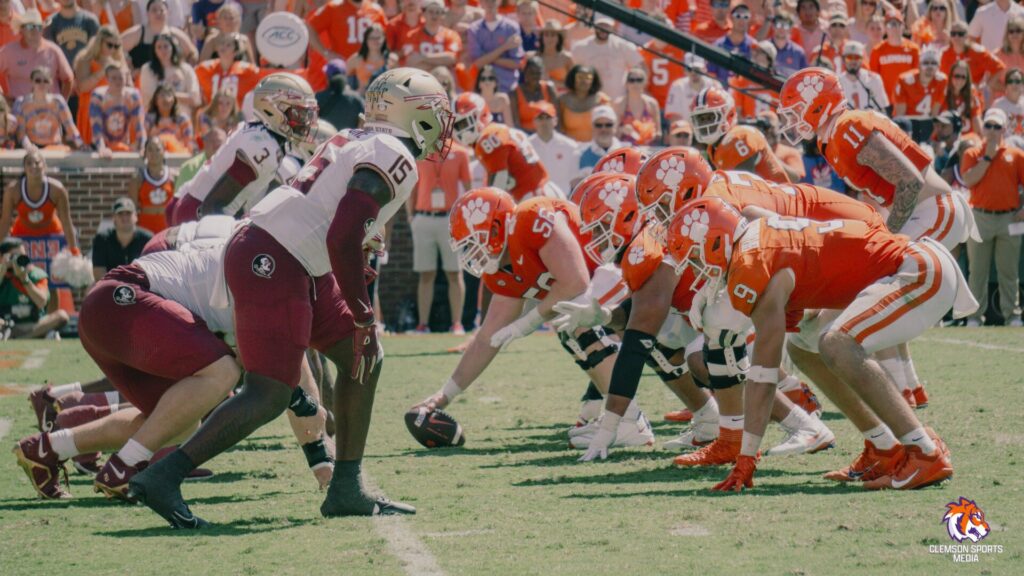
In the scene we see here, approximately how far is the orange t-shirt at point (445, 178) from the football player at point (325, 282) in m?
8.31

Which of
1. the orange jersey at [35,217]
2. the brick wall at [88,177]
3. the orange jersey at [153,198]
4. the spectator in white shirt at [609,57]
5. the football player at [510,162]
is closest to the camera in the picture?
the football player at [510,162]

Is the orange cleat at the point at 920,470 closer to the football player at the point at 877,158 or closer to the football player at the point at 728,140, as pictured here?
the football player at the point at 877,158

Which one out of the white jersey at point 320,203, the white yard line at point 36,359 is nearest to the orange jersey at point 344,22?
the white yard line at point 36,359

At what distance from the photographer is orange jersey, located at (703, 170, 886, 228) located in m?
7.38

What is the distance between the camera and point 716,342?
24.4 ft

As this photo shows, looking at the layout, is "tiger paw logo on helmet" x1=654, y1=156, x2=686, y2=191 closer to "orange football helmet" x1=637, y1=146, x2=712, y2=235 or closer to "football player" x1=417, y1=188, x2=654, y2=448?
"orange football helmet" x1=637, y1=146, x2=712, y2=235

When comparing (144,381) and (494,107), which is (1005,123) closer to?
(494,107)

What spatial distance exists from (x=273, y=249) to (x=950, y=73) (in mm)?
11493

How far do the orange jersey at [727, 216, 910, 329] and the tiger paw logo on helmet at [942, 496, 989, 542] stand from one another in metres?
1.16

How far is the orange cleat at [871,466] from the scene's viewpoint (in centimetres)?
666

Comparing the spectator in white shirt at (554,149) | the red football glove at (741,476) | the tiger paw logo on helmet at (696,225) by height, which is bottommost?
the red football glove at (741,476)

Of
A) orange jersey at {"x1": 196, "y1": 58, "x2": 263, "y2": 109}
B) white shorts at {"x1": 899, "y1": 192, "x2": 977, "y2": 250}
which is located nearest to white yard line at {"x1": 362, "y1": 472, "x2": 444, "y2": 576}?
white shorts at {"x1": 899, "y1": 192, "x2": 977, "y2": 250}

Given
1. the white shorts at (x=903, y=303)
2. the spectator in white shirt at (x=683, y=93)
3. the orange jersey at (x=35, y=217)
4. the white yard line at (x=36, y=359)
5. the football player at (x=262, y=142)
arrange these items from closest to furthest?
Answer: the white shorts at (x=903, y=303) → the football player at (x=262, y=142) → the white yard line at (x=36, y=359) → the orange jersey at (x=35, y=217) → the spectator in white shirt at (x=683, y=93)

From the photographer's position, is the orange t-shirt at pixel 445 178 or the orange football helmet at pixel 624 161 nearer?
the orange football helmet at pixel 624 161
